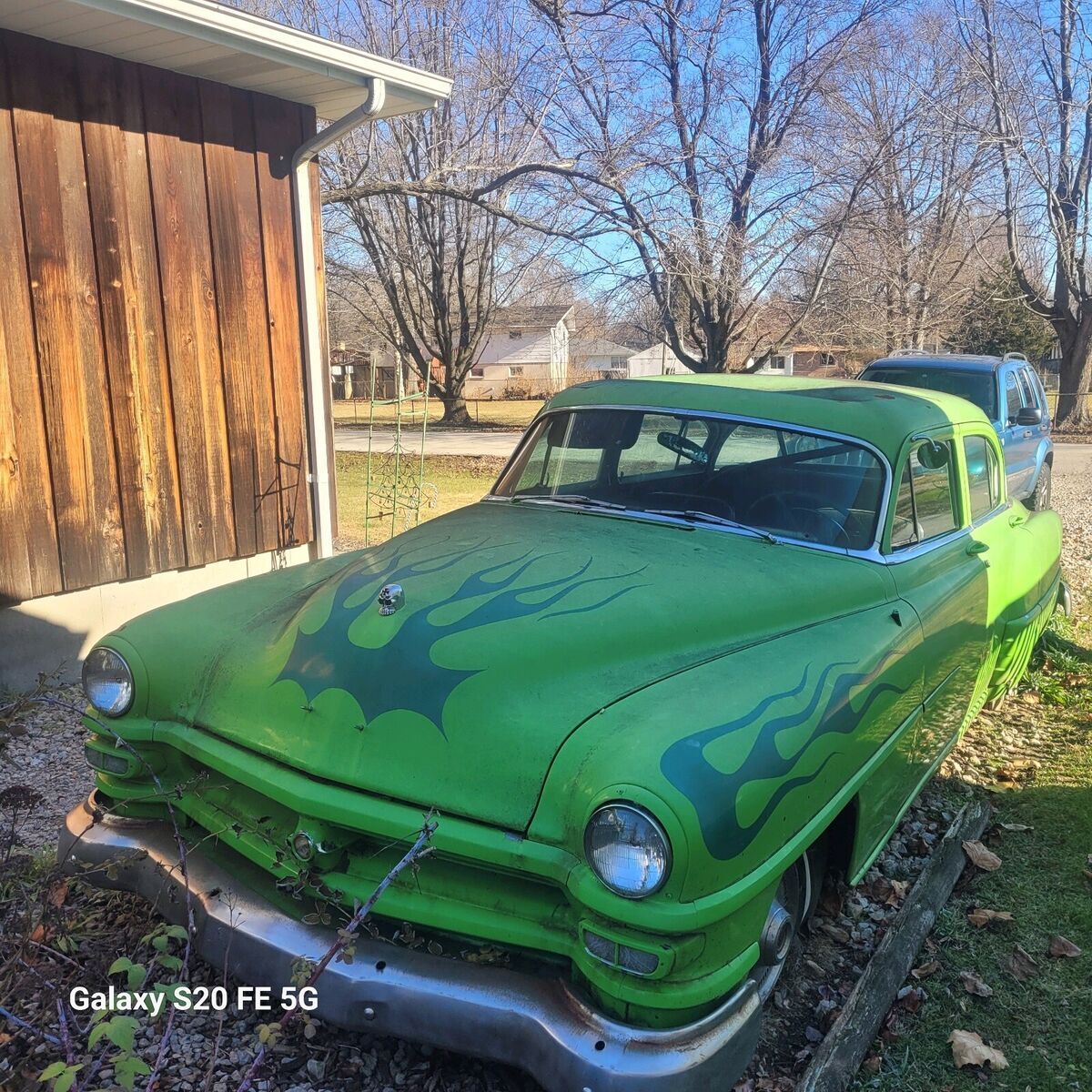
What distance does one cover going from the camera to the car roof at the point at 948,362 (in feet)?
31.5

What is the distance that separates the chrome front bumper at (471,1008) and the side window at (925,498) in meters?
1.99

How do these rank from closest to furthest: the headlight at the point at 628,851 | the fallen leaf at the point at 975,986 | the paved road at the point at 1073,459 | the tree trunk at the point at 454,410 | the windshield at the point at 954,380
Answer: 1. the headlight at the point at 628,851
2. the fallen leaf at the point at 975,986
3. the windshield at the point at 954,380
4. the paved road at the point at 1073,459
5. the tree trunk at the point at 454,410

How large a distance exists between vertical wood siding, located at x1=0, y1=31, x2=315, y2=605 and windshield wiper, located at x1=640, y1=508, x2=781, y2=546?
11.5 feet

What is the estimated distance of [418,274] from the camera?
2462 centimetres

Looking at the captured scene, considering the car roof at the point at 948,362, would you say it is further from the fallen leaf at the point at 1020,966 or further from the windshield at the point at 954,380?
the fallen leaf at the point at 1020,966

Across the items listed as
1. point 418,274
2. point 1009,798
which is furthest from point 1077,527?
point 418,274

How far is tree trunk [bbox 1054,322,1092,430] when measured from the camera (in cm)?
2348

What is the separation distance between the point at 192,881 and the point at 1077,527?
10635 mm

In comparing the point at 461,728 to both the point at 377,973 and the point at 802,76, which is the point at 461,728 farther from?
the point at 802,76

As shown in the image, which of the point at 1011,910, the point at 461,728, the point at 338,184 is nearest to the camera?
the point at 461,728

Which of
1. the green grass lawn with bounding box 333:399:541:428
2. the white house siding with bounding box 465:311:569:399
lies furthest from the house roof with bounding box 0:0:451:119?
the white house siding with bounding box 465:311:569:399

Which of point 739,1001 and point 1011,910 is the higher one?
point 739,1001

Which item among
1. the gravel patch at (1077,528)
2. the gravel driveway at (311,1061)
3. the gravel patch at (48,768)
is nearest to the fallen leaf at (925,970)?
the gravel driveway at (311,1061)

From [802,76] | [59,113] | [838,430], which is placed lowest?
[838,430]
